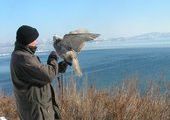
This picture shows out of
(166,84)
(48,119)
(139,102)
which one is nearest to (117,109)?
(139,102)

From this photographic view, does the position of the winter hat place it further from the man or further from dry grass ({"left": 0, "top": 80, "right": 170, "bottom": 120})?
dry grass ({"left": 0, "top": 80, "right": 170, "bottom": 120})

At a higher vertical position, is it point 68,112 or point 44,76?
point 44,76

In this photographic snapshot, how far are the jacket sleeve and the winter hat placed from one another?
17cm

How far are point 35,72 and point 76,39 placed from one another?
1.75 feet

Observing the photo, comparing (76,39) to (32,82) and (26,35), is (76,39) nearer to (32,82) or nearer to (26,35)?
(26,35)

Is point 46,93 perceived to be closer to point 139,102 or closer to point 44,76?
point 44,76

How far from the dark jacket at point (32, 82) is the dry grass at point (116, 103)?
2.34 meters

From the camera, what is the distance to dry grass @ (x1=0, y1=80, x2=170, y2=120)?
6234 millimetres

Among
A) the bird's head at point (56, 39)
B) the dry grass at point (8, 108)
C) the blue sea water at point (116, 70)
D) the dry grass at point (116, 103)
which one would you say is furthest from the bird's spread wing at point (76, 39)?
the dry grass at point (8, 108)

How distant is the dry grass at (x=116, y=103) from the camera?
6234 mm

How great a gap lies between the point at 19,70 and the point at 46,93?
33 centimetres

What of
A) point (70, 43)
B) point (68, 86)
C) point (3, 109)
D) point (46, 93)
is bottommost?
point (3, 109)

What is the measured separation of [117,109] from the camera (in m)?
6.23

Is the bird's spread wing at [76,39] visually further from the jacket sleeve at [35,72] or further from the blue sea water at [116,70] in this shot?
the blue sea water at [116,70]
